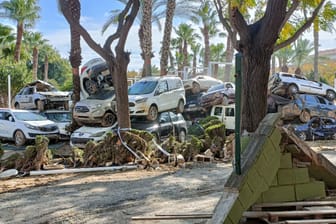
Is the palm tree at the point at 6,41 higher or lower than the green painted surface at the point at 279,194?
higher

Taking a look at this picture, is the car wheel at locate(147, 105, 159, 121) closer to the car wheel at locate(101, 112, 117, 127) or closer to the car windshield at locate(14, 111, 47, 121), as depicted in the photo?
the car wheel at locate(101, 112, 117, 127)

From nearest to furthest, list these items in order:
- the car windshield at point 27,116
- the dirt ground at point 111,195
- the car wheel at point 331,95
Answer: the dirt ground at point 111,195 → the car windshield at point 27,116 → the car wheel at point 331,95

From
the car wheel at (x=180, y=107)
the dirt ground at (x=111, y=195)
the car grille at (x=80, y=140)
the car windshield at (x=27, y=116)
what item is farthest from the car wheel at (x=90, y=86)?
the dirt ground at (x=111, y=195)

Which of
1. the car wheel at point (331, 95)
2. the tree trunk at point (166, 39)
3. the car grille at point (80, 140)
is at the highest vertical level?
the tree trunk at point (166, 39)

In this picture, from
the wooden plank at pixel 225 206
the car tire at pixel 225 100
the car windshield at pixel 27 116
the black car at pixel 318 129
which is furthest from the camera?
the car tire at pixel 225 100

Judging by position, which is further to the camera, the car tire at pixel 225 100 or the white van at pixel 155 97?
the car tire at pixel 225 100

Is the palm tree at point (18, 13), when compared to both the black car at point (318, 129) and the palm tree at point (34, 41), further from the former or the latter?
the black car at point (318, 129)

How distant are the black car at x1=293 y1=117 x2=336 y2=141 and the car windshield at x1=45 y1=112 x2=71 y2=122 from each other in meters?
11.4

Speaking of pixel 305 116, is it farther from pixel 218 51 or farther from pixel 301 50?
pixel 218 51

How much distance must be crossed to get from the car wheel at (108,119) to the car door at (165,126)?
203cm

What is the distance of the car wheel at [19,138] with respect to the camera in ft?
62.2

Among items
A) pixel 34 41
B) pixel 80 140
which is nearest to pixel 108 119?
pixel 80 140

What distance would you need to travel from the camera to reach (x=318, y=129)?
20.8 meters

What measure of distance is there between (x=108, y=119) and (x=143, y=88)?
6.70ft
